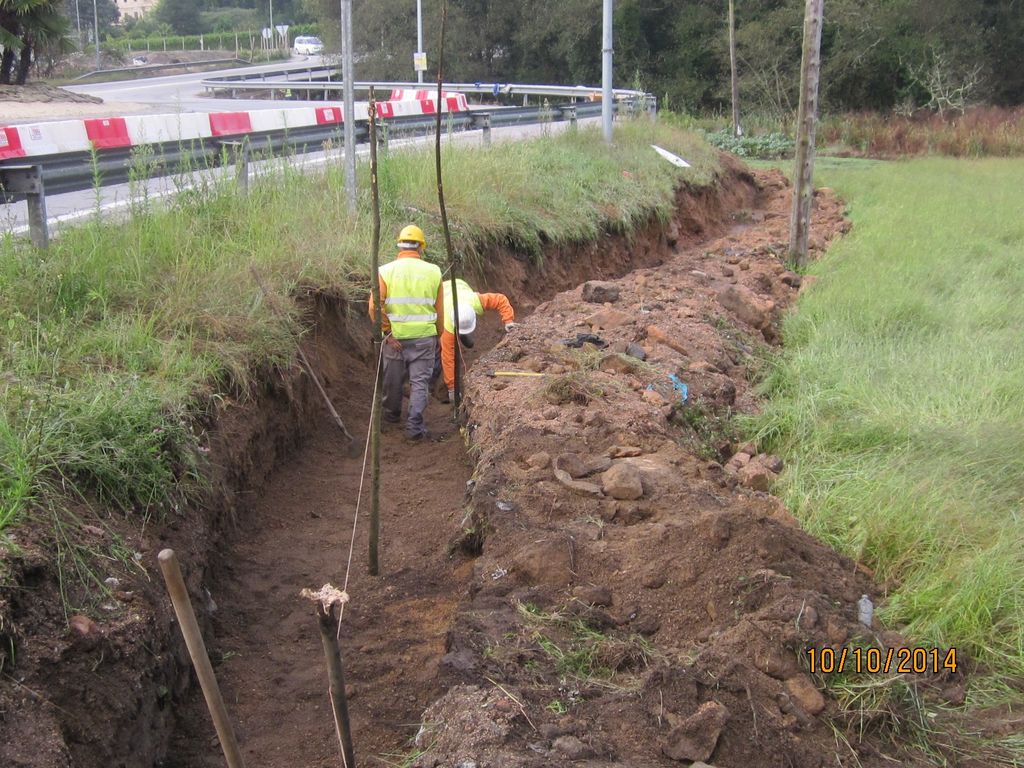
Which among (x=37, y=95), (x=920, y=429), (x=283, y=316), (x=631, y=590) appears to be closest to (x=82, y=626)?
(x=631, y=590)

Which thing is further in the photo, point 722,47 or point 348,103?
point 722,47

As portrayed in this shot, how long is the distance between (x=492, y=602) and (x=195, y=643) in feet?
6.69

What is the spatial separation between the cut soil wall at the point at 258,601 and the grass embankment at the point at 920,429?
2.13 m

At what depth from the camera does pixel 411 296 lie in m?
7.45

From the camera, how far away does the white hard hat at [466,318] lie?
303 inches

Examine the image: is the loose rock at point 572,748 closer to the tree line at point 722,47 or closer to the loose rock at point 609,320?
the loose rock at point 609,320

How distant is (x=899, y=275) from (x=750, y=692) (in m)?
7.98

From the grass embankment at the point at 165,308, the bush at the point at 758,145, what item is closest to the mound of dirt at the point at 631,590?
the grass embankment at the point at 165,308

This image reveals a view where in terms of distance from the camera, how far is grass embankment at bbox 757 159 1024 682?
4.23 meters

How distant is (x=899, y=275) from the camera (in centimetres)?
1033

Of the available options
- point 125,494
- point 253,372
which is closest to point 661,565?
point 125,494

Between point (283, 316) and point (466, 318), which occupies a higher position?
point (283, 316)

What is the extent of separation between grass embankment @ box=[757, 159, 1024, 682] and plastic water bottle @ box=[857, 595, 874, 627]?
0.59 feet
